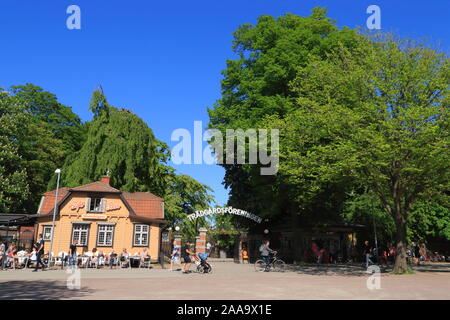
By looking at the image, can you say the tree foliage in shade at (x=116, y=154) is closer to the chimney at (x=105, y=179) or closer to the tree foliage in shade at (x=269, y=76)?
the chimney at (x=105, y=179)

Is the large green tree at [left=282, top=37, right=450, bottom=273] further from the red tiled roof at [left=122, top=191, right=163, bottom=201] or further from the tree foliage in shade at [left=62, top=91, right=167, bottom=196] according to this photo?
the tree foliage in shade at [left=62, top=91, right=167, bottom=196]

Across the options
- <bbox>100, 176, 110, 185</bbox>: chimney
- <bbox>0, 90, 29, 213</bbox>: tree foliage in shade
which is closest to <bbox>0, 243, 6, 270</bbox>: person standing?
<bbox>100, 176, 110, 185</bbox>: chimney

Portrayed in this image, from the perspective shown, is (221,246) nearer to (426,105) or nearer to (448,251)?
(448,251)

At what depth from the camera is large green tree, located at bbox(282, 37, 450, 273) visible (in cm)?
1889

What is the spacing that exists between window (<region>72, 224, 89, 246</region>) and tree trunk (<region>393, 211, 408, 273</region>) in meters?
20.9

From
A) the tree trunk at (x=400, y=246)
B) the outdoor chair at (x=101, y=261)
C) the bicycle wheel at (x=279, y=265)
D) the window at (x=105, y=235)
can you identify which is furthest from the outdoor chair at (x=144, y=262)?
the tree trunk at (x=400, y=246)

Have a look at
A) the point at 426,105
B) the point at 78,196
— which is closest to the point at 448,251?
the point at 426,105

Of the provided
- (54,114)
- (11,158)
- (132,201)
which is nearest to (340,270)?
(132,201)

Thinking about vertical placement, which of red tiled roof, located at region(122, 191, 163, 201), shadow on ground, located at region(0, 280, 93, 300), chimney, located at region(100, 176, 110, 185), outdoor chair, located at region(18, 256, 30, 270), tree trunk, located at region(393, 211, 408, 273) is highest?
chimney, located at region(100, 176, 110, 185)

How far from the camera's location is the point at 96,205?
29656 mm

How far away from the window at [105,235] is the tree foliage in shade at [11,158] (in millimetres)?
10677
